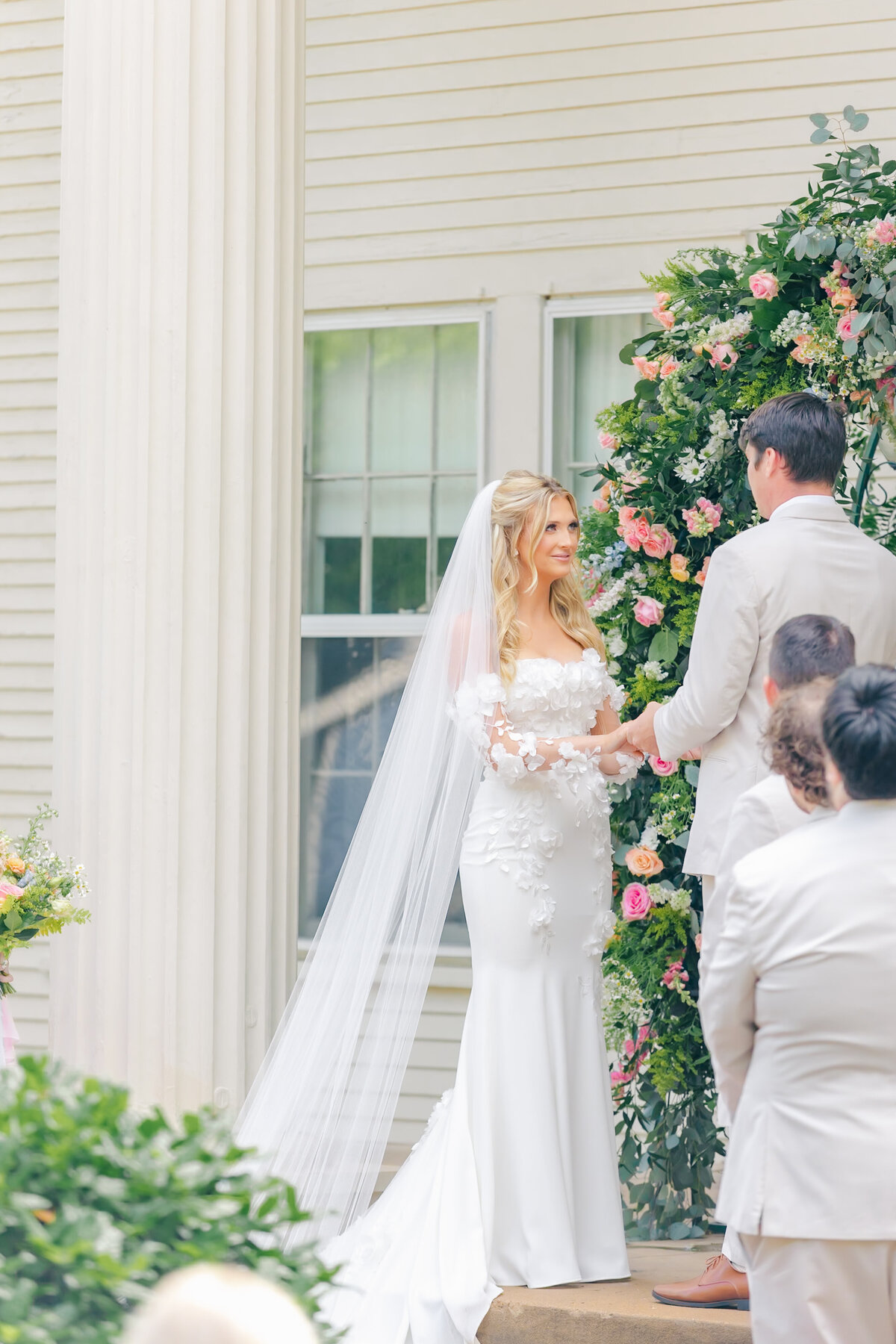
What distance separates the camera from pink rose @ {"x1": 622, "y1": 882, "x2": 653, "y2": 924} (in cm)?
446

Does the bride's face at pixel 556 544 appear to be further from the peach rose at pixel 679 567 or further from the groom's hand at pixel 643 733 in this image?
the groom's hand at pixel 643 733

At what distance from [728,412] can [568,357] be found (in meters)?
2.05

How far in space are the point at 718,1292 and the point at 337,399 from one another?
438cm

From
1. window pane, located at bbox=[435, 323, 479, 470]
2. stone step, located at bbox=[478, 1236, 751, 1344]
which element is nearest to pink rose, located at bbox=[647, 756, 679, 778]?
stone step, located at bbox=[478, 1236, 751, 1344]

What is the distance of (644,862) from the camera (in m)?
4.47

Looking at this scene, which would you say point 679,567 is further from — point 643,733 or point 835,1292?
point 835,1292

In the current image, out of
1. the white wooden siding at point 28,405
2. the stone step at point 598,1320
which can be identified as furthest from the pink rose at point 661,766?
the white wooden siding at point 28,405

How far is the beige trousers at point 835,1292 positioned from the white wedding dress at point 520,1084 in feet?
5.09

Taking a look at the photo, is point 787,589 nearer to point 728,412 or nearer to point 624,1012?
point 728,412

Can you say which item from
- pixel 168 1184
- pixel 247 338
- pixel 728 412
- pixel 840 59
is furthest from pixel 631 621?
pixel 168 1184

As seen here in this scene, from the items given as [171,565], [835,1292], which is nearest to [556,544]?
[171,565]

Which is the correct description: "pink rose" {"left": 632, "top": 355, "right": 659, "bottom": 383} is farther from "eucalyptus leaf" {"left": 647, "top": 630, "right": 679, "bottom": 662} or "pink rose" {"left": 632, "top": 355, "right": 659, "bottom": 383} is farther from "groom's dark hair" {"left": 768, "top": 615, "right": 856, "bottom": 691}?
"groom's dark hair" {"left": 768, "top": 615, "right": 856, "bottom": 691}

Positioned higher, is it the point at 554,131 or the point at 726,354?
the point at 554,131

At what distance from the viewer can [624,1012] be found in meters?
4.57
